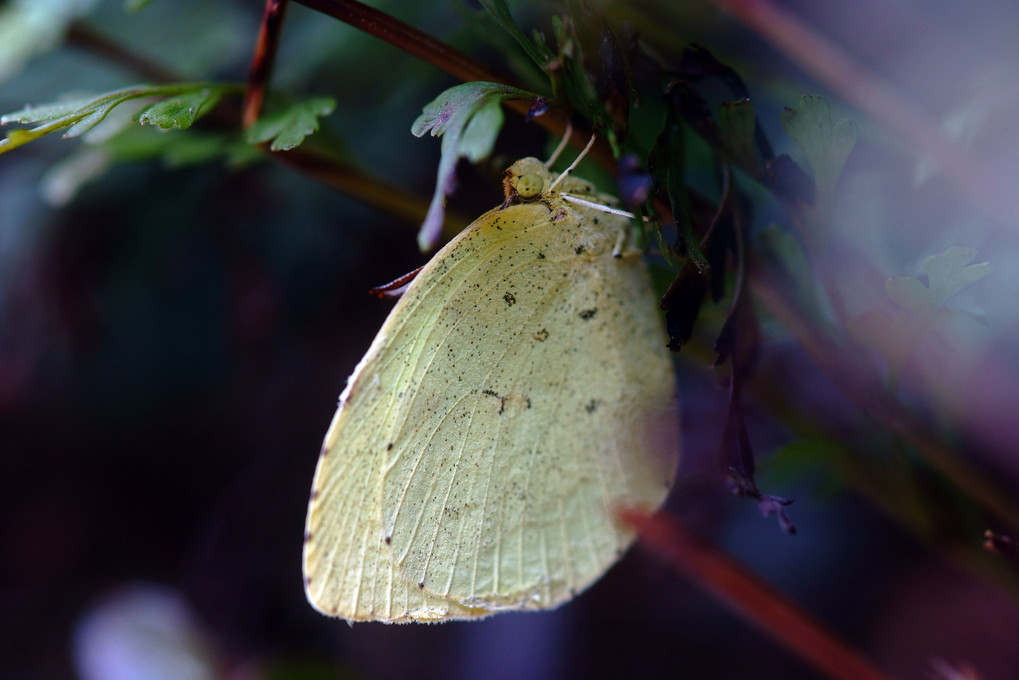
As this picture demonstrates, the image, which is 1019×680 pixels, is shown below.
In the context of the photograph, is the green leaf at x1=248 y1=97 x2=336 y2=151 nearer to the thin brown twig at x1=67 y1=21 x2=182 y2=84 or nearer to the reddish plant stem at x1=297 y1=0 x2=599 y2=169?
the reddish plant stem at x1=297 y1=0 x2=599 y2=169

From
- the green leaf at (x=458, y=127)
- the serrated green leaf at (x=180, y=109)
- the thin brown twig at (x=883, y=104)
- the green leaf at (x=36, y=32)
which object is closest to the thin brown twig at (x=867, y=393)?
the thin brown twig at (x=883, y=104)

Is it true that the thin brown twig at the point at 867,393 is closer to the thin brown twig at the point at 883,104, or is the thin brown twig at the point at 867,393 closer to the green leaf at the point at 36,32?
the thin brown twig at the point at 883,104

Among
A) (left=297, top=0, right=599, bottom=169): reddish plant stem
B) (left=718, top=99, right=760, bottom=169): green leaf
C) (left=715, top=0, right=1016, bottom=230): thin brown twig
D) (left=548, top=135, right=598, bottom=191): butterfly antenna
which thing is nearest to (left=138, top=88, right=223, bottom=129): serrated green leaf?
(left=297, top=0, right=599, bottom=169): reddish plant stem

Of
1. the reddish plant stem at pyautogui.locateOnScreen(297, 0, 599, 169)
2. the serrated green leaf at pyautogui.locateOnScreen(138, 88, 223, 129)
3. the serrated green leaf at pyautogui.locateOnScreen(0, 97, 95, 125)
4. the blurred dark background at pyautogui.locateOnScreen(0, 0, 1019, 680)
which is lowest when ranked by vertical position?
the blurred dark background at pyautogui.locateOnScreen(0, 0, 1019, 680)

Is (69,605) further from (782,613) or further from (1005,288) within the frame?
(1005,288)

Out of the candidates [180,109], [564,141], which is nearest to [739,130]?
[564,141]

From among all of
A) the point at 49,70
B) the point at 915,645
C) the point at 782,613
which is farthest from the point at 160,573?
the point at 915,645
